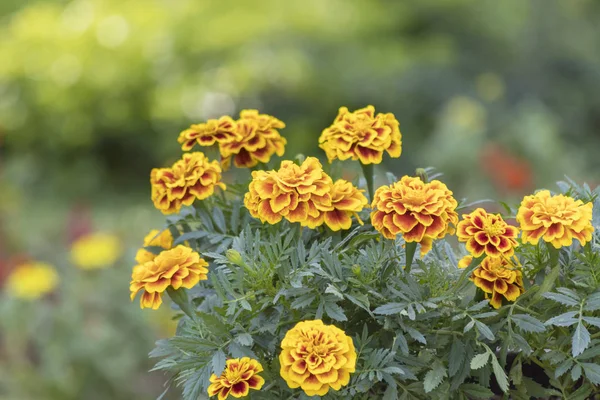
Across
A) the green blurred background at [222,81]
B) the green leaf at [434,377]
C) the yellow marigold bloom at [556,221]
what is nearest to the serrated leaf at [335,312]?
the green leaf at [434,377]

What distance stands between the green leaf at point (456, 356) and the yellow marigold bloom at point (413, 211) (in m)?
0.13

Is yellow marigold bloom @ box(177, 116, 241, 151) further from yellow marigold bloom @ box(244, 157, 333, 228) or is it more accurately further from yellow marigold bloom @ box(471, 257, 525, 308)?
yellow marigold bloom @ box(471, 257, 525, 308)

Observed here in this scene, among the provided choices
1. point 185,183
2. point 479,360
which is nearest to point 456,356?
point 479,360

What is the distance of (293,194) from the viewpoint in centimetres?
85

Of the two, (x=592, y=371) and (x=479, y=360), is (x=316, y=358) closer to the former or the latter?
(x=479, y=360)

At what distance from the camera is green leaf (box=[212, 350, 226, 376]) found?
0.82m

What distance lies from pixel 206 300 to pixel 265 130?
245 mm

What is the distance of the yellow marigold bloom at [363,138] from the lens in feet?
3.17

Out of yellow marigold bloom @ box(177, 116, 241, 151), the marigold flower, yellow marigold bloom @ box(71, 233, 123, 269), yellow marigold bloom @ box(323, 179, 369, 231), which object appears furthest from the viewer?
yellow marigold bloom @ box(71, 233, 123, 269)

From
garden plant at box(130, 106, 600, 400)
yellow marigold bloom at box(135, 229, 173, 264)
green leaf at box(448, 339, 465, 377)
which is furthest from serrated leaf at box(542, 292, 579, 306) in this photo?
yellow marigold bloom at box(135, 229, 173, 264)

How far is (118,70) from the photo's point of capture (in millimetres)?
5547

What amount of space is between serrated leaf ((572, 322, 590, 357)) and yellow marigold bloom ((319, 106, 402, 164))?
31cm

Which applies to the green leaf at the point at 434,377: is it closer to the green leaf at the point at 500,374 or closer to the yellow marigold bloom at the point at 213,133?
the green leaf at the point at 500,374

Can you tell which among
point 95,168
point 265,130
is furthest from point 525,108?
point 265,130
